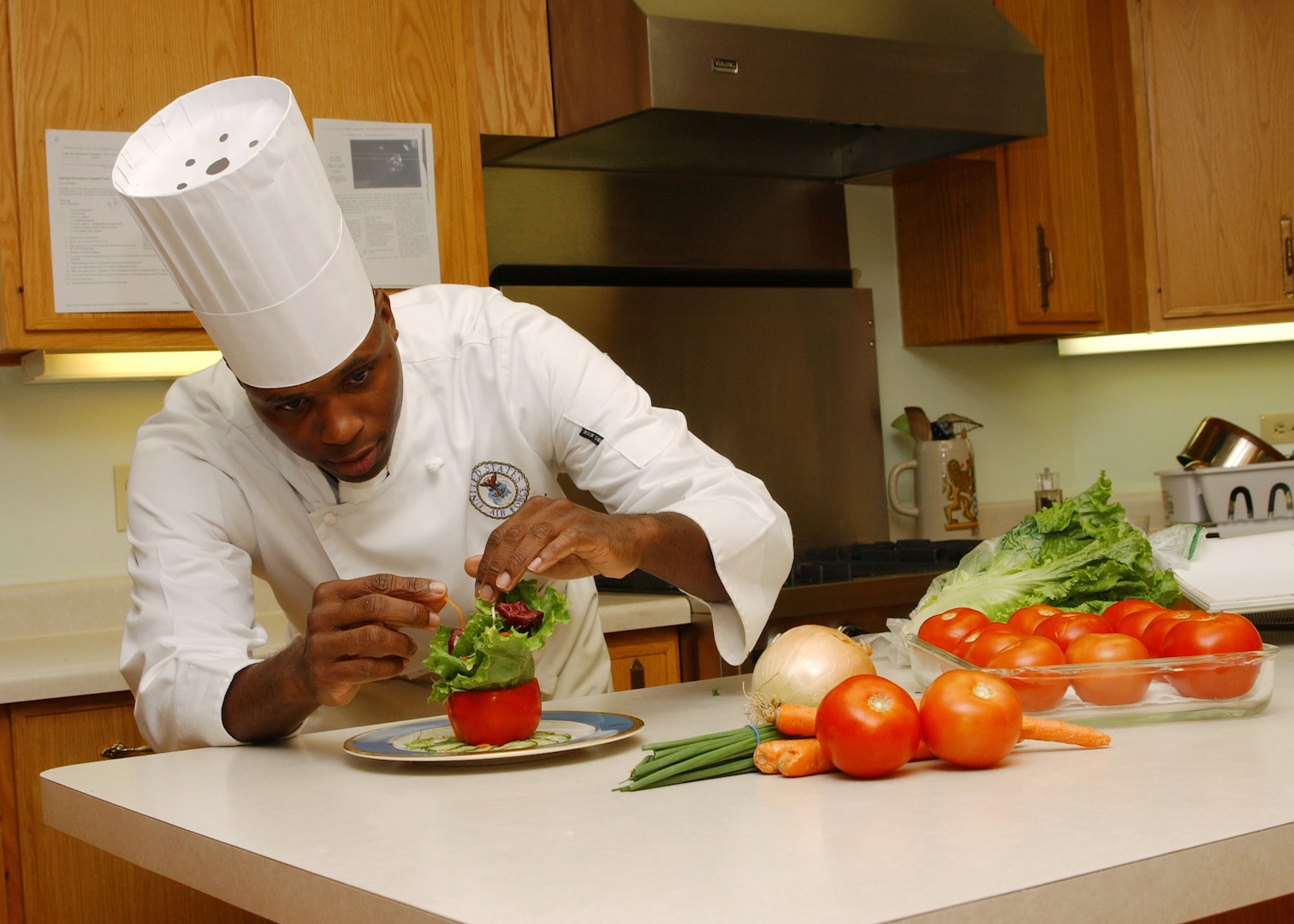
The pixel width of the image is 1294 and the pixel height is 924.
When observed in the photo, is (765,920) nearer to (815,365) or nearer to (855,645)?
(855,645)

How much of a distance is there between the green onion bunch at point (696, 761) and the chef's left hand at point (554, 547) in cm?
21

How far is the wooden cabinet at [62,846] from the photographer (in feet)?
6.53

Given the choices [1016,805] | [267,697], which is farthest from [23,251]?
[1016,805]

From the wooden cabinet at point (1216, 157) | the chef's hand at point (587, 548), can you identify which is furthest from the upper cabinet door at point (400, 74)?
the wooden cabinet at point (1216, 157)

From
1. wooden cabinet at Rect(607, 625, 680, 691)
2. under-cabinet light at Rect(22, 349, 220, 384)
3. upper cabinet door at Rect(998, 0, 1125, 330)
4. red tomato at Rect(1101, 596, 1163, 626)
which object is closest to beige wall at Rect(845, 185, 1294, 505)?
upper cabinet door at Rect(998, 0, 1125, 330)

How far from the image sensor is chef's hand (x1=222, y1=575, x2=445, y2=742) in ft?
3.93

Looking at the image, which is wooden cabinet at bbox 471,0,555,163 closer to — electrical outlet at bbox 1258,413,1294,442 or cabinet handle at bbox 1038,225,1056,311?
cabinet handle at bbox 1038,225,1056,311

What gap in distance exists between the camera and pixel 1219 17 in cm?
350

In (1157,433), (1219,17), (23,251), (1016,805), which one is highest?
(1219,17)

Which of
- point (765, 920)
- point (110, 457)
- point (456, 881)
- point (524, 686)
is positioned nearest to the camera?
point (765, 920)

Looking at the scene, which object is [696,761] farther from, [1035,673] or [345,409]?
[345,409]

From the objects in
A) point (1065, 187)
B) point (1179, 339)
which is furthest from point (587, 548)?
point (1179, 339)

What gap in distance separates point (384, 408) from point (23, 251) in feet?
3.55

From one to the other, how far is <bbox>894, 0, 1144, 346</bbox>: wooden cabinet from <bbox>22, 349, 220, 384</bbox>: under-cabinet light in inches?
76.0
